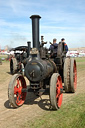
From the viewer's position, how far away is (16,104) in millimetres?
4488

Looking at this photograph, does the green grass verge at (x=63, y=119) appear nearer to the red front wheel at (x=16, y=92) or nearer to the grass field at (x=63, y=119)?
the grass field at (x=63, y=119)

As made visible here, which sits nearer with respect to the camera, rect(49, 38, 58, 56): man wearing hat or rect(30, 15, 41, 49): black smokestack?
rect(30, 15, 41, 49): black smokestack

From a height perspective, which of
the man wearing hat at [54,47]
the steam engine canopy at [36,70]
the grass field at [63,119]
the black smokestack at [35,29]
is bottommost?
the grass field at [63,119]

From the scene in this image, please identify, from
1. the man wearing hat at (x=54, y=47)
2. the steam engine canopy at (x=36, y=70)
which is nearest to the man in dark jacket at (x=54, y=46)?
the man wearing hat at (x=54, y=47)

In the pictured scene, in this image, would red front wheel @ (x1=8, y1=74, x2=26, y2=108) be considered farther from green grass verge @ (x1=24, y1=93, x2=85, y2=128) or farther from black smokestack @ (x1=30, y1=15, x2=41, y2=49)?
black smokestack @ (x1=30, y1=15, x2=41, y2=49)

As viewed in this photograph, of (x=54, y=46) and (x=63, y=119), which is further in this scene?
(x=54, y=46)

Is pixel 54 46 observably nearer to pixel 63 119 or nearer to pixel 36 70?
pixel 36 70

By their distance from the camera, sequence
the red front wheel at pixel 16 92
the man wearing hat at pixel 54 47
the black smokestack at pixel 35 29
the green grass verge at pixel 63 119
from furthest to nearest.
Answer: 1. the man wearing hat at pixel 54 47
2. the black smokestack at pixel 35 29
3. the red front wheel at pixel 16 92
4. the green grass verge at pixel 63 119

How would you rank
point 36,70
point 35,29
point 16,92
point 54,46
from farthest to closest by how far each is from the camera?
point 54,46 < point 16,92 < point 35,29 < point 36,70

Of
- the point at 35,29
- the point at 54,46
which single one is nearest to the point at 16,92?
the point at 35,29

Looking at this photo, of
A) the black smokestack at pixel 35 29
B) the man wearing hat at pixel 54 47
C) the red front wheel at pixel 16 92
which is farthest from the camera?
the man wearing hat at pixel 54 47

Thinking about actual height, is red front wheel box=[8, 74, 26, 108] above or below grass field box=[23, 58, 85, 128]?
above

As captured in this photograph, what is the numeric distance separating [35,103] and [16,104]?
2.56 feet

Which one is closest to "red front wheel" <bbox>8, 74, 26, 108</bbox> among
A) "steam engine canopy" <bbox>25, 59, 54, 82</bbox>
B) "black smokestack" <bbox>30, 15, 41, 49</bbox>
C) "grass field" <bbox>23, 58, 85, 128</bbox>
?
"steam engine canopy" <bbox>25, 59, 54, 82</bbox>
